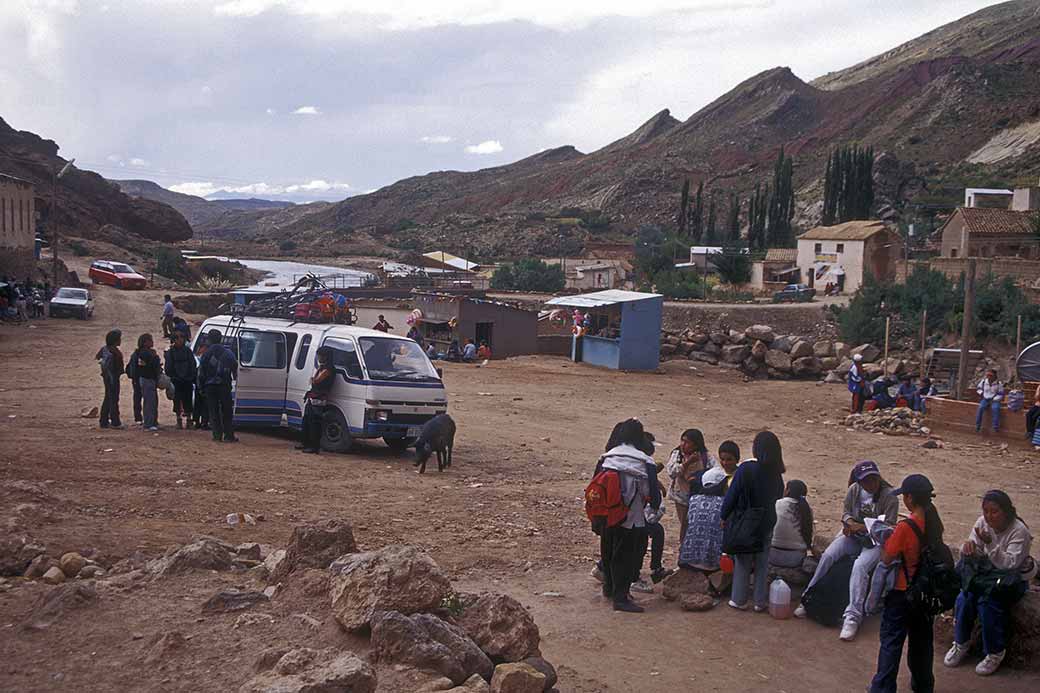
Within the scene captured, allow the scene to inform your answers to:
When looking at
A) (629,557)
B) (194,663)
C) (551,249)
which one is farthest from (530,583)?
(551,249)

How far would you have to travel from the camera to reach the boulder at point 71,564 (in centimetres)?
731

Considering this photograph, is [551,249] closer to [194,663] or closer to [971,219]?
[971,219]

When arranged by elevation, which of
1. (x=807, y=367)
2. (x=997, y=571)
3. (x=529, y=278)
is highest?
(x=529, y=278)

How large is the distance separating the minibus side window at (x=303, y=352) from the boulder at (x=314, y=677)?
9.35 metres

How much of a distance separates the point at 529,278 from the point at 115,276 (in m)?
22.7

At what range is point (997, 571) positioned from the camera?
648 cm

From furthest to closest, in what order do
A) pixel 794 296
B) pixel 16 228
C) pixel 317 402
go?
pixel 794 296, pixel 16 228, pixel 317 402

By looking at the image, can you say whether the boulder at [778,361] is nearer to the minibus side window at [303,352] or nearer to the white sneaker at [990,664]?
the minibus side window at [303,352]

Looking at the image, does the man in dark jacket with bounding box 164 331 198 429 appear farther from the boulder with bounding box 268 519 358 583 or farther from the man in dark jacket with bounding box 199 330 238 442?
the boulder with bounding box 268 519 358 583

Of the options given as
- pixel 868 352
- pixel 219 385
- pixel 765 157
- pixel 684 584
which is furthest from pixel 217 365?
pixel 765 157

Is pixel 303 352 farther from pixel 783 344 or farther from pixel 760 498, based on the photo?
pixel 783 344

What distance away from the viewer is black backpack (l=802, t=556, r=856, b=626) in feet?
24.1

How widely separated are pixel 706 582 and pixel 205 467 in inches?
259

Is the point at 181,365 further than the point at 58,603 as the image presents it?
Yes
